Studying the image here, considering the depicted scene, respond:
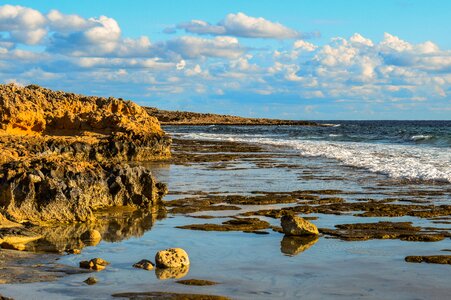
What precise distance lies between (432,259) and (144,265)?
4.85 m

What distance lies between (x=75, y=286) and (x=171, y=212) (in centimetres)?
750

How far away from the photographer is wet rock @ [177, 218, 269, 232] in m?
14.2

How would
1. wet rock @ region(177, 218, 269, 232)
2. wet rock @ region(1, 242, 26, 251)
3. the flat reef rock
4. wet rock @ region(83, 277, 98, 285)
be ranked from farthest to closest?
1. wet rock @ region(177, 218, 269, 232)
2. the flat reef rock
3. wet rock @ region(1, 242, 26, 251)
4. wet rock @ region(83, 277, 98, 285)

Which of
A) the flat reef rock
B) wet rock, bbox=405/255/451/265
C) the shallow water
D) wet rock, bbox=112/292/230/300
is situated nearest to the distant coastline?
the flat reef rock

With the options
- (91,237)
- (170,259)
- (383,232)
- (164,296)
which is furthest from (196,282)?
(383,232)

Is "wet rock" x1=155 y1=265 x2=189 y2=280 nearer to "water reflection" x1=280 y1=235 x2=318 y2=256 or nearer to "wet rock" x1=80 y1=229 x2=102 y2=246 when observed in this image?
"water reflection" x1=280 y1=235 x2=318 y2=256

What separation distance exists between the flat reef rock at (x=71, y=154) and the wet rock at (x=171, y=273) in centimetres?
445

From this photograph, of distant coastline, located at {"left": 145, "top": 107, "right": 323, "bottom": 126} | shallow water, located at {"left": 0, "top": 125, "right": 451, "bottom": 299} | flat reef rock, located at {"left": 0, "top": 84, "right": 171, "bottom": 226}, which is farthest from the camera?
distant coastline, located at {"left": 145, "top": 107, "right": 323, "bottom": 126}

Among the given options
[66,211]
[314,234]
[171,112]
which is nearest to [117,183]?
[66,211]

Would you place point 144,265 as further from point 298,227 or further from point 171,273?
point 298,227

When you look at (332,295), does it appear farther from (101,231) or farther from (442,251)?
(101,231)

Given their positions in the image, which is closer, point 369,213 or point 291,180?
point 369,213

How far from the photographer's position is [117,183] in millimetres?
16562

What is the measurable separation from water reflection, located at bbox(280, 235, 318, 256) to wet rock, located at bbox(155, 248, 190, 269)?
2.19 meters
